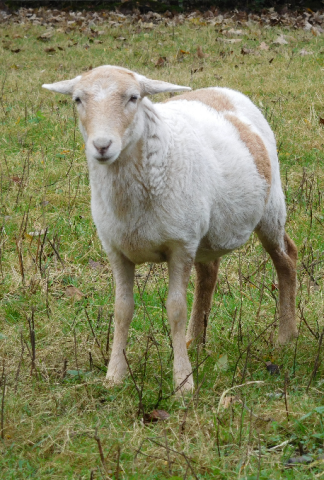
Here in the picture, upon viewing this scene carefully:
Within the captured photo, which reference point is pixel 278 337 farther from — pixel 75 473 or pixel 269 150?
pixel 75 473

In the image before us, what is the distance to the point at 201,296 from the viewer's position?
4543 millimetres

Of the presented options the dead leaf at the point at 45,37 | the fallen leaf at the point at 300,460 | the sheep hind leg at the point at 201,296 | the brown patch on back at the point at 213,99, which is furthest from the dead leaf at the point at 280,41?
the fallen leaf at the point at 300,460

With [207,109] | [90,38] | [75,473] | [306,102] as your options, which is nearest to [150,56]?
[90,38]

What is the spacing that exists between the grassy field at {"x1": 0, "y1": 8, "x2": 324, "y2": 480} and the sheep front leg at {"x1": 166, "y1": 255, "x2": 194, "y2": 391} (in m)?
0.11

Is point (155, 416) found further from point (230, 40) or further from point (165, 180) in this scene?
point (230, 40)

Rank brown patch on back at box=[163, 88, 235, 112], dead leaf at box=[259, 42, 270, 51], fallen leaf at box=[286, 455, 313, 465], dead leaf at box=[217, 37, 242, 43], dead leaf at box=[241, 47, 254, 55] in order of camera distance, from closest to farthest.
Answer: fallen leaf at box=[286, 455, 313, 465] < brown patch on back at box=[163, 88, 235, 112] < dead leaf at box=[241, 47, 254, 55] < dead leaf at box=[259, 42, 270, 51] < dead leaf at box=[217, 37, 242, 43]

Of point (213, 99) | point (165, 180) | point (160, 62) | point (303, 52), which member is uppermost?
point (303, 52)

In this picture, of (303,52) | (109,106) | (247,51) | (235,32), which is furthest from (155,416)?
(235,32)

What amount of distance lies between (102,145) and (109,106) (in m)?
0.26

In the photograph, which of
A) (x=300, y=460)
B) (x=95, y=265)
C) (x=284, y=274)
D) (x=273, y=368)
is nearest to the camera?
(x=300, y=460)

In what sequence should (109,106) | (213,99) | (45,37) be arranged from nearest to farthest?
(109,106), (213,99), (45,37)

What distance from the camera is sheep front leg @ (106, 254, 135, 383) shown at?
12.6 ft

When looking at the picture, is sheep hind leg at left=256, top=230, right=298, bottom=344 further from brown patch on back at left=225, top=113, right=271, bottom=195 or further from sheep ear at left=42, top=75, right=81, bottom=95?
sheep ear at left=42, top=75, right=81, bottom=95

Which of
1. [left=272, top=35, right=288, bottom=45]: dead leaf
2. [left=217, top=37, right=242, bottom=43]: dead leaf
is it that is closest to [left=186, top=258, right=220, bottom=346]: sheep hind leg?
[left=272, top=35, right=288, bottom=45]: dead leaf
